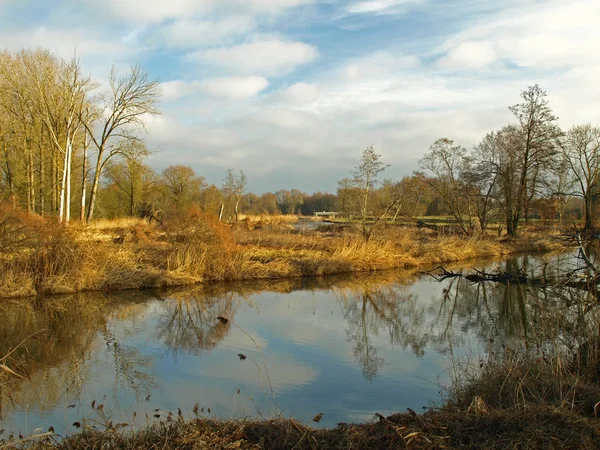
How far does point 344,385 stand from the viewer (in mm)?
6984

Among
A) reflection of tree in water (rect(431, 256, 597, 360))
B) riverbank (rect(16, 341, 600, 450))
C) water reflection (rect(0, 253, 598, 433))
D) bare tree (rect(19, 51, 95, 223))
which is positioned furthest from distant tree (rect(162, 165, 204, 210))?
riverbank (rect(16, 341, 600, 450))

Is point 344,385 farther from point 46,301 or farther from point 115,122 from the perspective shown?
point 115,122

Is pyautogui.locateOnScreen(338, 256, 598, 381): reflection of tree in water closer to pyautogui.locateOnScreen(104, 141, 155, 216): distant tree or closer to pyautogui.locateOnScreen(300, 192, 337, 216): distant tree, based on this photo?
pyautogui.locateOnScreen(104, 141, 155, 216): distant tree

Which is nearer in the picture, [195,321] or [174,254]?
[195,321]

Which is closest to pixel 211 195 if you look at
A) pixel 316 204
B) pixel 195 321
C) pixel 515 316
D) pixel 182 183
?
pixel 182 183

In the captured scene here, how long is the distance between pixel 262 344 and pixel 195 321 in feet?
7.92

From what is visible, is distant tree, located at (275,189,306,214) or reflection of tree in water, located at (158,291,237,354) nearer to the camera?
reflection of tree in water, located at (158,291,237,354)

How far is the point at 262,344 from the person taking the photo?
923cm

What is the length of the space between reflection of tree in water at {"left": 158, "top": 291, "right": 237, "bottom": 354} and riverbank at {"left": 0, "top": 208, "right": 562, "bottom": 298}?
2.03m

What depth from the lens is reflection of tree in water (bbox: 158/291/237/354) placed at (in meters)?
9.25

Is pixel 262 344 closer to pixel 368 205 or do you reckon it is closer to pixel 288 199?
pixel 368 205

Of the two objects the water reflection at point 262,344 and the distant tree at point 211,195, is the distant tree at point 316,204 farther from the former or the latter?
the water reflection at point 262,344

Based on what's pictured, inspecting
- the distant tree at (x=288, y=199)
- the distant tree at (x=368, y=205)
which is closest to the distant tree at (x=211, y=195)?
the distant tree at (x=368, y=205)

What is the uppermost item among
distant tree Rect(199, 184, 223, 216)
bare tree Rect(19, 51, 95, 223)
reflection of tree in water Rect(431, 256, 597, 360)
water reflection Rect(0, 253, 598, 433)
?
bare tree Rect(19, 51, 95, 223)
